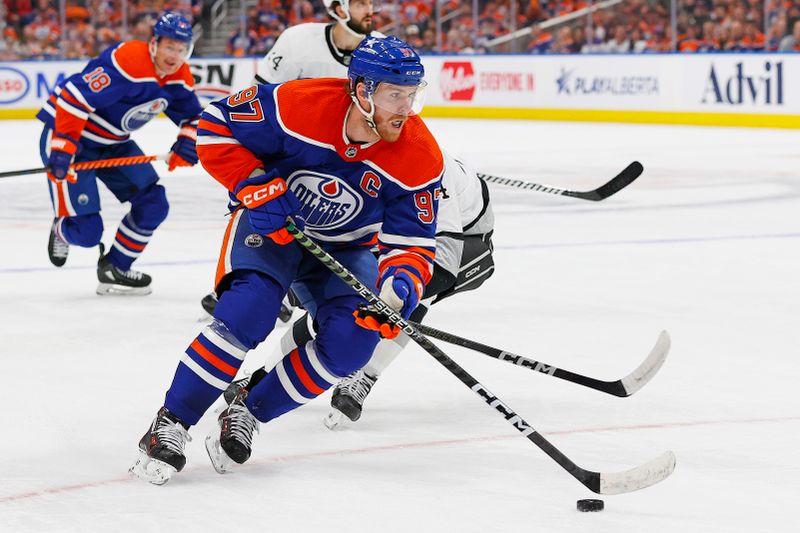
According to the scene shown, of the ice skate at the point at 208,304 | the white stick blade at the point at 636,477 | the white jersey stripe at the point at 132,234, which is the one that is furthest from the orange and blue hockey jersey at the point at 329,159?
the white jersey stripe at the point at 132,234

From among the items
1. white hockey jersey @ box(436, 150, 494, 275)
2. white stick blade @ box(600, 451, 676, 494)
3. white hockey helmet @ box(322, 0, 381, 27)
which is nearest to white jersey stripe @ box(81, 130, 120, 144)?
white hockey helmet @ box(322, 0, 381, 27)

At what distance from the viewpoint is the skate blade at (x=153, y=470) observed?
8.83 ft

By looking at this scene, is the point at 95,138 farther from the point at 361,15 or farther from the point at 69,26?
the point at 69,26

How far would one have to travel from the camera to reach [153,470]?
270 centimetres

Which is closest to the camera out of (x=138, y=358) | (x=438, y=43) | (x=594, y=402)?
(x=594, y=402)

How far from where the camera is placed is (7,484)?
273 cm

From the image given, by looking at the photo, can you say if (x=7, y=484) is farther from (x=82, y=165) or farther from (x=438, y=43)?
(x=438, y=43)

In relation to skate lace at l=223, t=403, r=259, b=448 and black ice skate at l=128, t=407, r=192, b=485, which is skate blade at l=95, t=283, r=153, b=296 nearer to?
skate lace at l=223, t=403, r=259, b=448

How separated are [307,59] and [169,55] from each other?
0.80m

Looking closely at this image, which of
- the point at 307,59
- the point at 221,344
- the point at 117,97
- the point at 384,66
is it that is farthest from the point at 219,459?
the point at 117,97

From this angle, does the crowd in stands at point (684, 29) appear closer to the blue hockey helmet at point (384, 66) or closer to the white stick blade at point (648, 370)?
the white stick blade at point (648, 370)

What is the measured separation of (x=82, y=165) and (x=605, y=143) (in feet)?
22.5

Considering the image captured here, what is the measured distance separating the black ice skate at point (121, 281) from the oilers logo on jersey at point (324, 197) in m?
2.41

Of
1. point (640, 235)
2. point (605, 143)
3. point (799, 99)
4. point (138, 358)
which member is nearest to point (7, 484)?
point (138, 358)
